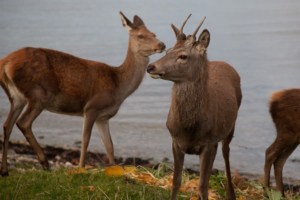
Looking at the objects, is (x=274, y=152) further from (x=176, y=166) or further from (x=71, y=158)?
(x=71, y=158)

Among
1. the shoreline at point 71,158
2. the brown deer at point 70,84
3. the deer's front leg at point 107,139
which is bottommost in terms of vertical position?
the shoreline at point 71,158

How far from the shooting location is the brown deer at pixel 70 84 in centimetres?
1162

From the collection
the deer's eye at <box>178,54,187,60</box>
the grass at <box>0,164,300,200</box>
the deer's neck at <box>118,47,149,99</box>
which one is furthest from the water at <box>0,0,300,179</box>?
the deer's eye at <box>178,54,187,60</box>

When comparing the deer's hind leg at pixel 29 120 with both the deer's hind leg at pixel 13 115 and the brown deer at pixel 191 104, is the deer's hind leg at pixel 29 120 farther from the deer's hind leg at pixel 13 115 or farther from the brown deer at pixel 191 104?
the brown deer at pixel 191 104

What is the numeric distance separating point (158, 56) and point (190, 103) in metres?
15.5

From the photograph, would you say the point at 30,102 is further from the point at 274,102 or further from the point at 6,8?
the point at 6,8

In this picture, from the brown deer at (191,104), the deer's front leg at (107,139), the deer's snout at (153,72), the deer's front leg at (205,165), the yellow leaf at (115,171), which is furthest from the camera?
the deer's front leg at (107,139)

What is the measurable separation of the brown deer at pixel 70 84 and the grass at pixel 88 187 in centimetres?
116

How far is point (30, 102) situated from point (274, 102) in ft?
10.5

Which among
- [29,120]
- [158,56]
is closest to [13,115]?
[29,120]

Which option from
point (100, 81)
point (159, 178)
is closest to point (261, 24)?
point (100, 81)

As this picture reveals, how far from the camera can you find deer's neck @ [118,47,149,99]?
13023 mm

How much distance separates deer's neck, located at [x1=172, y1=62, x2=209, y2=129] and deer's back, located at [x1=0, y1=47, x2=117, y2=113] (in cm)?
363

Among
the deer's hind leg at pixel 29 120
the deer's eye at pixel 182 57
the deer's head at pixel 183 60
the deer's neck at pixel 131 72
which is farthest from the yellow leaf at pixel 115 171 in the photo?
the deer's neck at pixel 131 72
